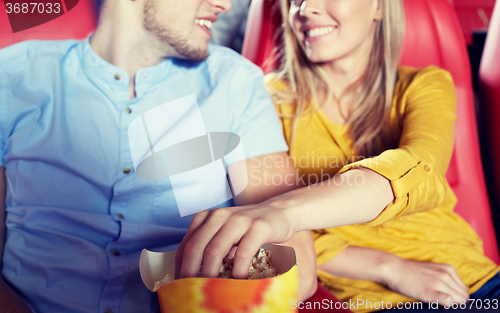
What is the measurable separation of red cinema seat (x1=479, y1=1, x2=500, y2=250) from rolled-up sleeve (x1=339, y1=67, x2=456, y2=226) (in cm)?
20

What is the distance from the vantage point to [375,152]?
688mm

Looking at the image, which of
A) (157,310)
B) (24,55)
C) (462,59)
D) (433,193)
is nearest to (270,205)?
(157,310)

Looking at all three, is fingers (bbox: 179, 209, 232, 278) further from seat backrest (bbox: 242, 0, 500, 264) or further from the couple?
seat backrest (bbox: 242, 0, 500, 264)

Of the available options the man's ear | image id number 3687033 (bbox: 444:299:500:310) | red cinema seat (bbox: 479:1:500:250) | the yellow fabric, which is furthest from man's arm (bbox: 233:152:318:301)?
red cinema seat (bbox: 479:1:500:250)

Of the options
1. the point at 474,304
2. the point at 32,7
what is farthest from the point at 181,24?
the point at 474,304

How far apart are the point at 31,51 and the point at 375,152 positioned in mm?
576

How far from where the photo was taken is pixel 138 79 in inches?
20.3

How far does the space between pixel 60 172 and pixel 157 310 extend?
0.28 m

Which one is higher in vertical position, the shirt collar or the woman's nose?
the woman's nose

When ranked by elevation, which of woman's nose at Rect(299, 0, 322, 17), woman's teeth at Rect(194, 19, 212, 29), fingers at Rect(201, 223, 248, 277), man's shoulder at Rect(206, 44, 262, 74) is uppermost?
woman's nose at Rect(299, 0, 322, 17)

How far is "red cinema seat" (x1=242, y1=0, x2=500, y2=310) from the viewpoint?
2.80 feet

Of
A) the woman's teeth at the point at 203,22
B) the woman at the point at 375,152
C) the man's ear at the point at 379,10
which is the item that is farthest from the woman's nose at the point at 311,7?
the woman's teeth at the point at 203,22

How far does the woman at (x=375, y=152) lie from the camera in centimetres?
48
